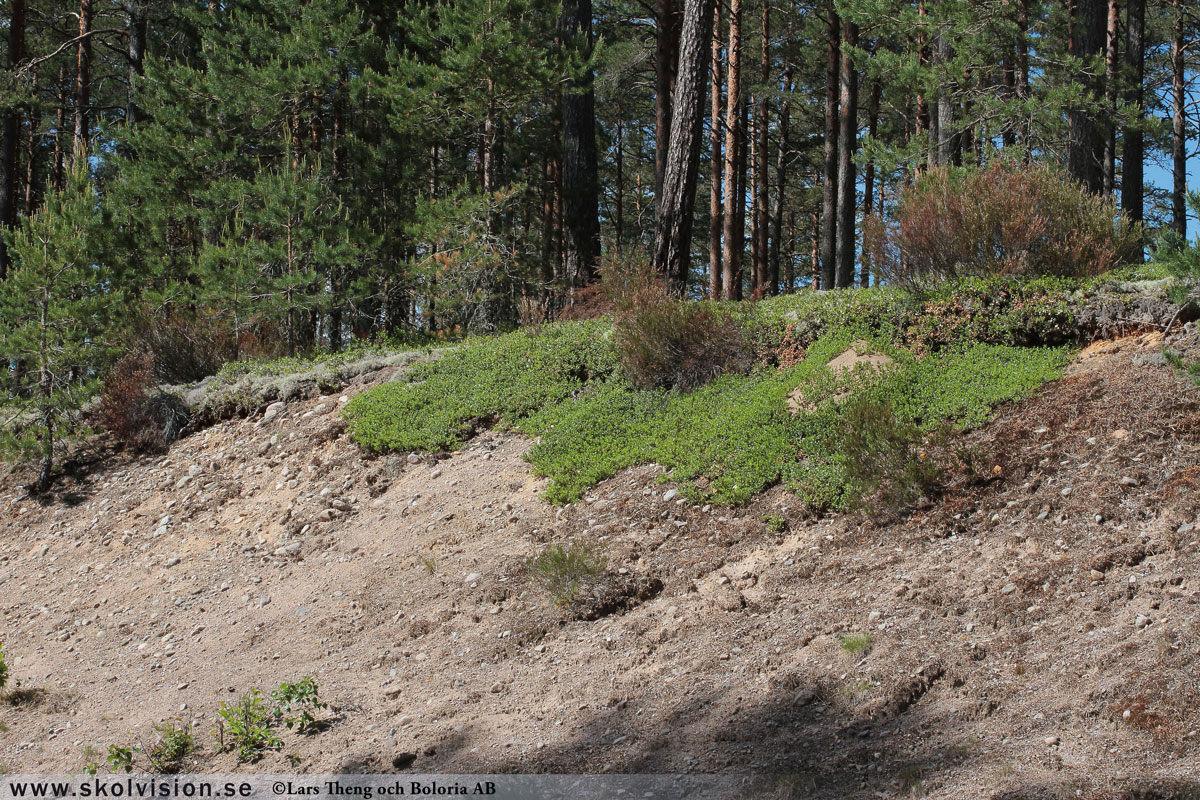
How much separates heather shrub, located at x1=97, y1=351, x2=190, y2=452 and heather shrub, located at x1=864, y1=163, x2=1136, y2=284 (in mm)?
8299

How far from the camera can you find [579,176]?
45.8ft

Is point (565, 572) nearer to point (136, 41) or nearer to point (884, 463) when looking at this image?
point (884, 463)

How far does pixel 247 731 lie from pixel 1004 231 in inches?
271

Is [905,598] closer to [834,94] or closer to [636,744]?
[636,744]

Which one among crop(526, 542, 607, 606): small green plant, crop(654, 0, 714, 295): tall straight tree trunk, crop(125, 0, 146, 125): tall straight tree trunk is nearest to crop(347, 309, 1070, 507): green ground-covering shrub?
crop(526, 542, 607, 606): small green plant

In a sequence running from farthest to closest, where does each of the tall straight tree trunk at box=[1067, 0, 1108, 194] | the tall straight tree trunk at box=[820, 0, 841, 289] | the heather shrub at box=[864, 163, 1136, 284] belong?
the tall straight tree trunk at box=[820, 0, 841, 289] < the tall straight tree trunk at box=[1067, 0, 1108, 194] < the heather shrub at box=[864, 163, 1136, 284]

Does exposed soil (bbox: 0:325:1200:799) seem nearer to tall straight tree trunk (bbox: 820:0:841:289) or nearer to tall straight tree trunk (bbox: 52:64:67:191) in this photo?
tall straight tree trunk (bbox: 820:0:841:289)

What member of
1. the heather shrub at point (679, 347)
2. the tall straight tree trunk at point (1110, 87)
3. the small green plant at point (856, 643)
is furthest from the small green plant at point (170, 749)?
the tall straight tree trunk at point (1110, 87)

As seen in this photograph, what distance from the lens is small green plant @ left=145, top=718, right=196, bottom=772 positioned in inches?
195

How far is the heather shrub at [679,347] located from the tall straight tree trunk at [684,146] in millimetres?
2798

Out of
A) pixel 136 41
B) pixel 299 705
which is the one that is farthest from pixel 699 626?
pixel 136 41

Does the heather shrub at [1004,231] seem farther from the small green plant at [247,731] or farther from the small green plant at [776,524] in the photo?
the small green plant at [247,731]

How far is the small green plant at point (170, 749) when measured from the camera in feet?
16.3

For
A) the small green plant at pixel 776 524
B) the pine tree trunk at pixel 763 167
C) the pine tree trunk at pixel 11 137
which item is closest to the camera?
the small green plant at pixel 776 524
